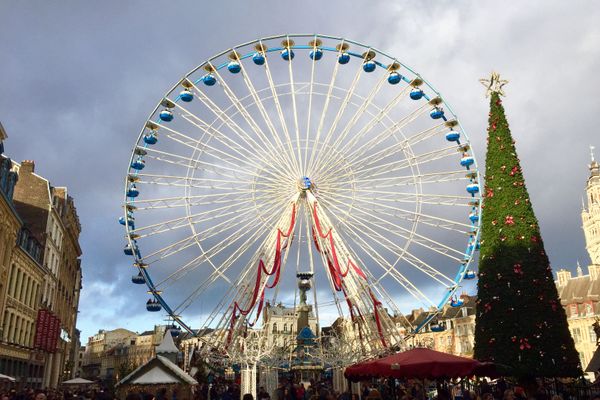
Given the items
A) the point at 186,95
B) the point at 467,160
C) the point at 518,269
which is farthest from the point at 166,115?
the point at 518,269

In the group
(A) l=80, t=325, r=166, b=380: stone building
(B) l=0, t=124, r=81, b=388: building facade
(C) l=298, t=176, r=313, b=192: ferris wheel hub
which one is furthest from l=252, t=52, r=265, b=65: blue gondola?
(A) l=80, t=325, r=166, b=380: stone building

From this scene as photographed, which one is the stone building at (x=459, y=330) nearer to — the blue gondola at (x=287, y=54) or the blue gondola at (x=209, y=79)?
the blue gondola at (x=287, y=54)

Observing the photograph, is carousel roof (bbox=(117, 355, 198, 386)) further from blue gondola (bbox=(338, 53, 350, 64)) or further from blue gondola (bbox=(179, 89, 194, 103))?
blue gondola (bbox=(338, 53, 350, 64))

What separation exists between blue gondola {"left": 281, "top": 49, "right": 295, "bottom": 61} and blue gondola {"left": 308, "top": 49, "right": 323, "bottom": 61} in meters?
0.89

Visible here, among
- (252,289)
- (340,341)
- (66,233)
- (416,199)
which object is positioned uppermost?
(66,233)

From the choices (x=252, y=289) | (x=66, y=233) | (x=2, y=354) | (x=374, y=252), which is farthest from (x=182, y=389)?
(x=66, y=233)

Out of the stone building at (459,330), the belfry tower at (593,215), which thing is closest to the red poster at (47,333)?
the stone building at (459,330)

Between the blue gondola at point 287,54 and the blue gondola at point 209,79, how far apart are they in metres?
3.40

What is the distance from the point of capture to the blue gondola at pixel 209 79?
26.5m

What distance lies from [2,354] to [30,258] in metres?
6.71

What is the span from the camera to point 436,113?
26.6 m

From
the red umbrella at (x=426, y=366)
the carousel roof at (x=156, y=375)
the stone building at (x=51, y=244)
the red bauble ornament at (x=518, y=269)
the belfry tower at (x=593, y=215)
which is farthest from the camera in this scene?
the belfry tower at (x=593, y=215)

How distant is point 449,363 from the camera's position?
13.1 metres

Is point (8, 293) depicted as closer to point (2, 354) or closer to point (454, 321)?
point (2, 354)
